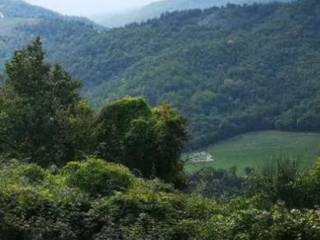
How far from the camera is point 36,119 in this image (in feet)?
73.7

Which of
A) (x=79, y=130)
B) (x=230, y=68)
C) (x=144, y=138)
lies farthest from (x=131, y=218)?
(x=230, y=68)

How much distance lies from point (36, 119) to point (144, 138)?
387 cm

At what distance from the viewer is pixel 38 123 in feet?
73.7

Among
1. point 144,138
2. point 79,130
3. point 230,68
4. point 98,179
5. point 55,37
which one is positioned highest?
point 98,179

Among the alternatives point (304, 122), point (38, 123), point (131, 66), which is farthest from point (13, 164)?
point (131, 66)

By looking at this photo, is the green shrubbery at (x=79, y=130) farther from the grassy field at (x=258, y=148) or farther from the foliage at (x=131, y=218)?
the grassy field at (x=258, y=148)

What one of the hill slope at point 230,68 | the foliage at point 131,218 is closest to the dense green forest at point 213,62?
the hill slope at point 230,68

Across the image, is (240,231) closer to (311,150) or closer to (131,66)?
(311,150)

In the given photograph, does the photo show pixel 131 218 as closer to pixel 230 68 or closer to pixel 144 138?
pixel 144 138

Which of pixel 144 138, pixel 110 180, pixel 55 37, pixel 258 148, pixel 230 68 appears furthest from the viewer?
pixel 55 37

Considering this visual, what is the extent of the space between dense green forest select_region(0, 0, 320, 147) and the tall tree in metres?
61.9

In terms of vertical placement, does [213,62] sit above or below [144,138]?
below

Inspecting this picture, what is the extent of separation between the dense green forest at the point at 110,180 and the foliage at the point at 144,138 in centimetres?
4

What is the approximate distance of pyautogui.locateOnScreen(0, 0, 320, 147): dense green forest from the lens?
101000 mm
